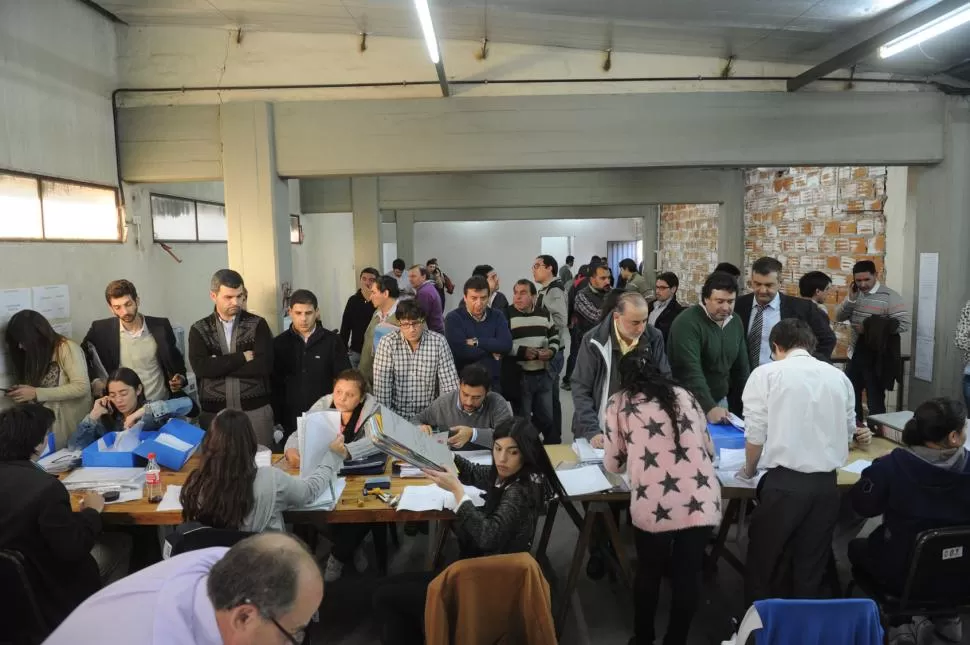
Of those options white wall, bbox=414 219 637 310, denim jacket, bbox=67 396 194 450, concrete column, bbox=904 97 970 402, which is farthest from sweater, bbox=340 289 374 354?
white wall, bbox=414 219 637 310

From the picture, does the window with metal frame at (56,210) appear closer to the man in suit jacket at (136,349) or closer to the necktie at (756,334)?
the man in suit jacket at (136,349)

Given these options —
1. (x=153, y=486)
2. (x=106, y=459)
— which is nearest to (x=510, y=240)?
(x=106, y=459)

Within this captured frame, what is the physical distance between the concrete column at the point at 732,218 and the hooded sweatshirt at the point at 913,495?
6227 mm

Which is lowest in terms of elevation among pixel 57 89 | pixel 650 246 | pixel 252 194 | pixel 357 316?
pixel 357 316

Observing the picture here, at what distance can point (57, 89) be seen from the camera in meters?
4.09

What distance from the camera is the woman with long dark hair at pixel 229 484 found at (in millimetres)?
2283

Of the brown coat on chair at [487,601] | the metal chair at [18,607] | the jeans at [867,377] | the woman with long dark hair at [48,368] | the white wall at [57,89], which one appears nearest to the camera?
the brown coat on chair at [487,601]

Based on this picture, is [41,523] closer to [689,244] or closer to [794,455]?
[794,455]

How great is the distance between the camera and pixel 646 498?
2.40 m

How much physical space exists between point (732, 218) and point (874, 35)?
467 centimetres

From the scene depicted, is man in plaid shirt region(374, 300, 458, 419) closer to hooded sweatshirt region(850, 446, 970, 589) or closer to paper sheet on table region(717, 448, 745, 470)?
paper sheet on table region(717, 448, 745, 470)

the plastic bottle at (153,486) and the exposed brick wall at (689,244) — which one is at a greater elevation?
the exposed brick wall at (689,244)

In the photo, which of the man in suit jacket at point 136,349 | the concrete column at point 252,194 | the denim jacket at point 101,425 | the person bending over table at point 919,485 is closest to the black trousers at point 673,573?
the person bending over table at point 919,485

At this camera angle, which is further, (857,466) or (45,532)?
(857,466)
